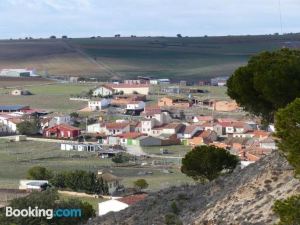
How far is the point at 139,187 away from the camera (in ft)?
89.4

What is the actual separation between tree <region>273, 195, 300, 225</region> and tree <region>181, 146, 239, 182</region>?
28.9 feet

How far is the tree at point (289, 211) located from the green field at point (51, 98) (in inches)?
2161

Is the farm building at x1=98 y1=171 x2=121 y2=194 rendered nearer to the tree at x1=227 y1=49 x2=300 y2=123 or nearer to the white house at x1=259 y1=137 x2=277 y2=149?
the tree at x1=227 y1=49 x2=300 y2=123

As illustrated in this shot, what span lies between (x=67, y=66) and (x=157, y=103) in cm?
5301

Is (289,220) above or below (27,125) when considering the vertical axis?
above

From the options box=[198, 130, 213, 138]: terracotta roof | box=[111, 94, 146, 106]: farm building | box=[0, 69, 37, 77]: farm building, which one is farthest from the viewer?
box=[0, 69, 37, 77]: farm building

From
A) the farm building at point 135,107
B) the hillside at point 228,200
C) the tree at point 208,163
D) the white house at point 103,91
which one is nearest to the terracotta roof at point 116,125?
the farm building at point 135,107

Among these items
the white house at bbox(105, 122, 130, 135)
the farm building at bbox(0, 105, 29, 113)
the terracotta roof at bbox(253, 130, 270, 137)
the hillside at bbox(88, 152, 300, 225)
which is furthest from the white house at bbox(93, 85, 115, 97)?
the hillside at bbox(88, 152, 300, 225)

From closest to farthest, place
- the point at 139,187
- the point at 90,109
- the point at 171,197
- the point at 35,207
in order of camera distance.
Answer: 1. the point at 171,197
2. the point at 35,207
3. the point at 139,187
4. the point at 90,109

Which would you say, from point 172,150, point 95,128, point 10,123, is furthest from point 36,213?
point 10,123

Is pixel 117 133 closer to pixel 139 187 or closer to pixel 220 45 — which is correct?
pixel 139 187

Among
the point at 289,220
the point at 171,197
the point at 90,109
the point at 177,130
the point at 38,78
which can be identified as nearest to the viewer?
the point at 289,220

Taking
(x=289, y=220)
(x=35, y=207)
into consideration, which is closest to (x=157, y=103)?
(x=35, y=207)

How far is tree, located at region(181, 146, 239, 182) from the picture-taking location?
713 inches
